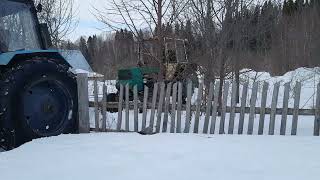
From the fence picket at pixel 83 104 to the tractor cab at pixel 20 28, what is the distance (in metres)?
0.98

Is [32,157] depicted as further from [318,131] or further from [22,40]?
[318,131]

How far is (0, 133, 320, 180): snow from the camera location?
486 centimetres

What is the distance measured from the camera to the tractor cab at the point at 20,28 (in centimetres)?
696

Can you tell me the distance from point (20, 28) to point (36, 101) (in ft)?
4.40

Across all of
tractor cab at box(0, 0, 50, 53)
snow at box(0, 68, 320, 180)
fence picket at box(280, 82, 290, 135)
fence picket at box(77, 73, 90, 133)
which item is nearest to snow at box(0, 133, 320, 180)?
snow at box(0, 68, 320, 180)

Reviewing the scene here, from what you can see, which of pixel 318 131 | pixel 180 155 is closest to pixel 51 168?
pixel 180 155

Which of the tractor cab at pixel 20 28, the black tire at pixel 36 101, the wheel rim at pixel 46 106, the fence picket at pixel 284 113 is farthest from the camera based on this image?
the fence picket at pixel 284 113

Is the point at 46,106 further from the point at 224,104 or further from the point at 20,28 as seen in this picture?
the point at 224,104

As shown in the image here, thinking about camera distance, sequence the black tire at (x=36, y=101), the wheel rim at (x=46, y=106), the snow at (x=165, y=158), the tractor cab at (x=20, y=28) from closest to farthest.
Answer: the snow at (x=165, y=158) → the black tire at (x=36, y=101) → the wheel rim at (x=46, y=106) → the tractor cab at (x=20, y=28)

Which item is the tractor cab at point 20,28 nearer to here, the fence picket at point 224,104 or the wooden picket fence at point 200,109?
the wooden picket fence at point 200,109

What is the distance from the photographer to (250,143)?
630 centimetres

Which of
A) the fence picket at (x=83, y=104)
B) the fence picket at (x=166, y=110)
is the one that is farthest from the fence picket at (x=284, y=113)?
the fence picket at (x=83, y=104)

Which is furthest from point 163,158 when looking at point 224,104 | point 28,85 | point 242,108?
point 28,85

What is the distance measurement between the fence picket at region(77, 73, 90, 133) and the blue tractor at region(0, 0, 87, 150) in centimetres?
17
